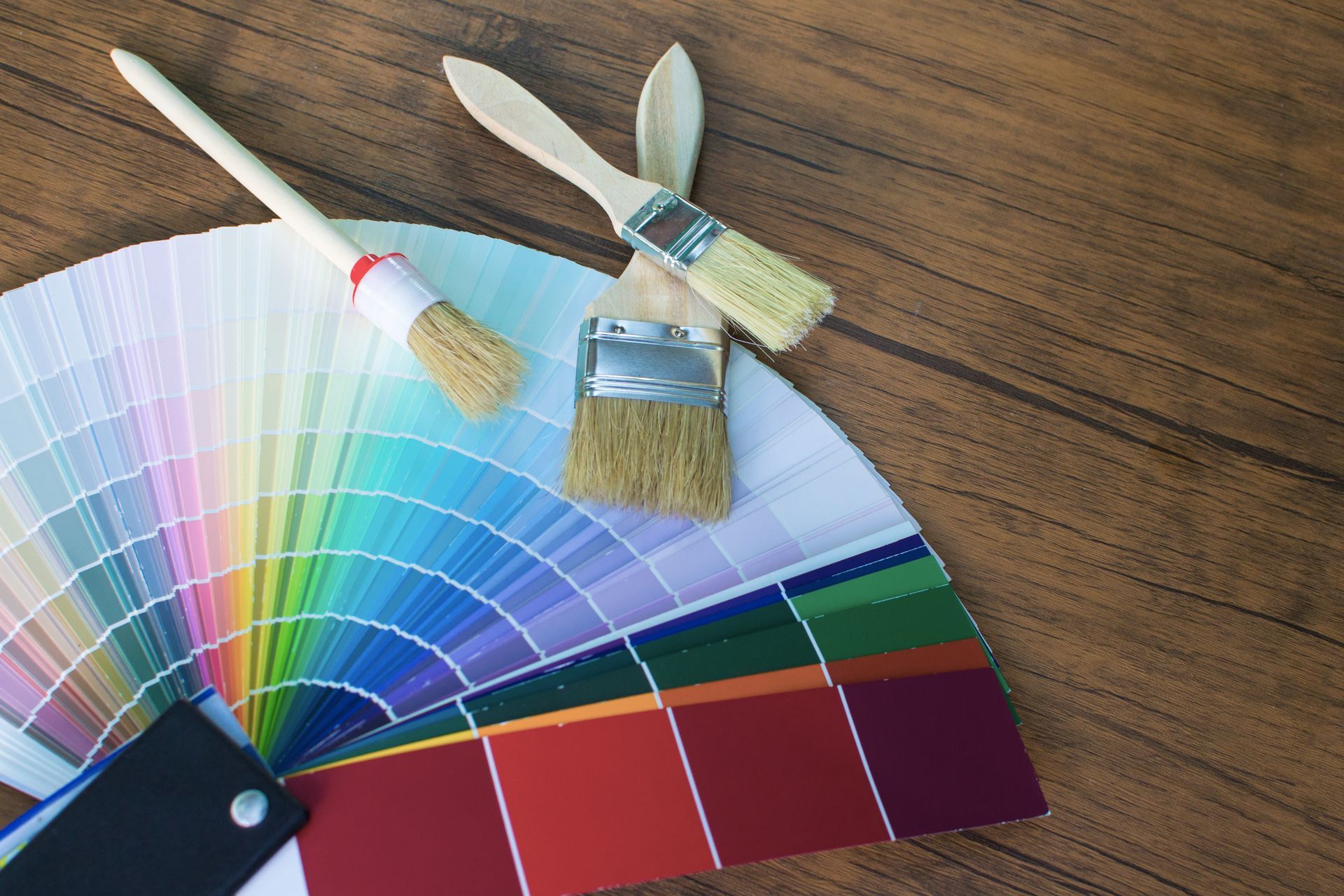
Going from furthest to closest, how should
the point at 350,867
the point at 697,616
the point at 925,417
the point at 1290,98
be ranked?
the point at 1290,98, the point at 925,417, the point at 697,616, the point at 350,867

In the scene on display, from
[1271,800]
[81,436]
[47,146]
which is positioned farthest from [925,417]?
[47,146]

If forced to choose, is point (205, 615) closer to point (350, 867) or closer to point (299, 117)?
point (350, 867)

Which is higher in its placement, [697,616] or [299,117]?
[299,117]

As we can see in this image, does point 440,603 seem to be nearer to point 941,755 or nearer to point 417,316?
point 417,316

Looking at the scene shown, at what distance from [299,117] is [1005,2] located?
100cm

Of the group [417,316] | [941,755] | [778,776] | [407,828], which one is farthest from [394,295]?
[941,755]

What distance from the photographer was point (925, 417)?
1.17 m

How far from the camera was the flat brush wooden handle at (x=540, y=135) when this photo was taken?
1139 millimetres

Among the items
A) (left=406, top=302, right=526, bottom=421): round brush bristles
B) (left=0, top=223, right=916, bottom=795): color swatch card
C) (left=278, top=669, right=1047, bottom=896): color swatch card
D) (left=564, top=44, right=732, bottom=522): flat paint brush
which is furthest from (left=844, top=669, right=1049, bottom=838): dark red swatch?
(left=406, top=302, right=526, bottom=421): round brush bristles

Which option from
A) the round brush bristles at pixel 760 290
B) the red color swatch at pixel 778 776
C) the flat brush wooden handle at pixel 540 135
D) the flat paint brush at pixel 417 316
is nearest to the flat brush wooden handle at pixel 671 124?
the flat brush wooden handle at pixel 540 135

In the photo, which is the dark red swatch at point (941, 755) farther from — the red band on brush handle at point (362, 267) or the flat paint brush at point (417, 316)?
the red band on brush handle at point (362, 267)

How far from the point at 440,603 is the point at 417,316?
1.06 ft

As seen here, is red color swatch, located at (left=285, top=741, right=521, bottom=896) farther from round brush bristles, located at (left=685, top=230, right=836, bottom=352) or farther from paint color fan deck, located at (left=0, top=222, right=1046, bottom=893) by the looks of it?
round brush bristles, located at (left=685, top=230, right=836, bottom=352)

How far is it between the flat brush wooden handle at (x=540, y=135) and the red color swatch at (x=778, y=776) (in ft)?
1.92
